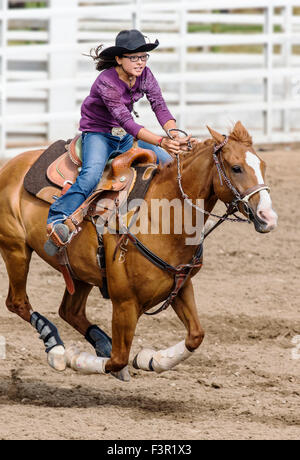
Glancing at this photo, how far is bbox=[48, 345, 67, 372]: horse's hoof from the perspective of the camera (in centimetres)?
621

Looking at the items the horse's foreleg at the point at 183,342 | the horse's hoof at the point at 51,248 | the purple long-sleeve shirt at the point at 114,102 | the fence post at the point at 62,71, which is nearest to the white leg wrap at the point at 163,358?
the horse's foreleg at the point at 183,342

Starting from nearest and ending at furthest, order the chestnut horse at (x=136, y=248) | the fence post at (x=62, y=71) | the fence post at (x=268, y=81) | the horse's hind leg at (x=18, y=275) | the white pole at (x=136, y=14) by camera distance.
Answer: the chestnut horse at (x=136, y=248) → the horse's hind leg at (x=18, y=275) → the fence post at (x=62, y=71) → the white pole at (x=136, y=14) → the fence post at (x=268, y=81)

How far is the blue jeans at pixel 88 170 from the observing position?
586 cm

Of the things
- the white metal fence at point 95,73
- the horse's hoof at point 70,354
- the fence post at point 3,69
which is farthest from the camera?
the white metal fence at point 95,73

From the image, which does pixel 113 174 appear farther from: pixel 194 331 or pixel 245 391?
pixel 245 391

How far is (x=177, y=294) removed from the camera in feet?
19.5

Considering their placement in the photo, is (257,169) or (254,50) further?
(254,50)

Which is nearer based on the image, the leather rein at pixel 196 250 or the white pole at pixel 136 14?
the leather rein at pixel 196 250

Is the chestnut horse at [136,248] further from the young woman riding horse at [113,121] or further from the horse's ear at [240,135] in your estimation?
the young woman riding horse at [113,121]

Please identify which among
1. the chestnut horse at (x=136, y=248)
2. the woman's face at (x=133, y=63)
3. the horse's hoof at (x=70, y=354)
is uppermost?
the woman's face at (x=133, y=63)

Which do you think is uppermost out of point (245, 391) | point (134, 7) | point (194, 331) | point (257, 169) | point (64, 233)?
point (134, 7)

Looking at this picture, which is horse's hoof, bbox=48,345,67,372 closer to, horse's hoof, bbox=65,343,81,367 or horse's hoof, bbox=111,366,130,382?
horse's hoof, bbox=65,343,81,367

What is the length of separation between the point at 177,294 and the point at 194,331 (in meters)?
0.26
